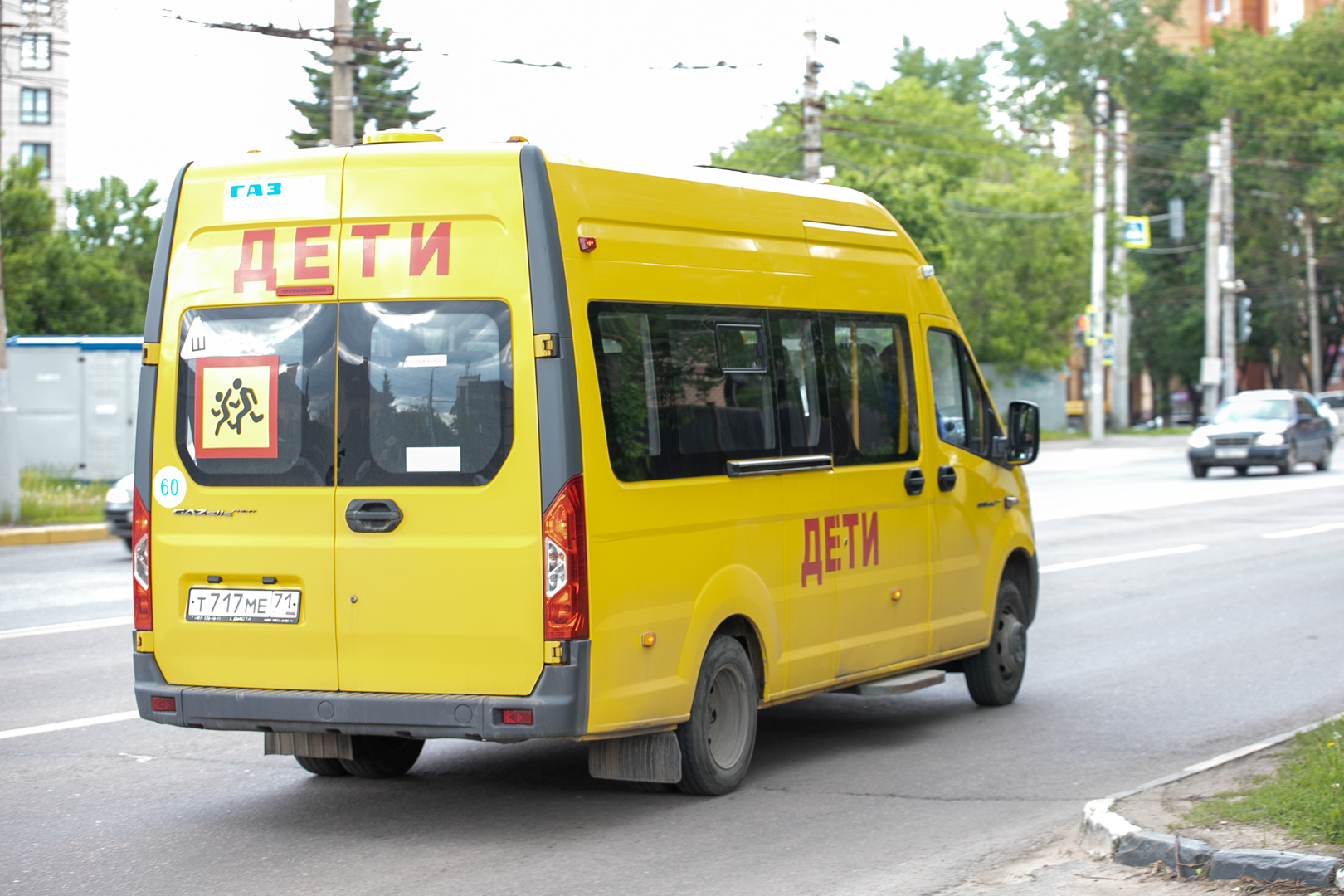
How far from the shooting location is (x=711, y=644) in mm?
6746

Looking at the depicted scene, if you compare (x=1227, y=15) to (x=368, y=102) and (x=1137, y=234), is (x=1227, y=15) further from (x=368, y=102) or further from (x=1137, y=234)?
(x=368, y=102)

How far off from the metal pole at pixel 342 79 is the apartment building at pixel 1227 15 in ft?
242

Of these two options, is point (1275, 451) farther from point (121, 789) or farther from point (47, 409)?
point (121, 789)

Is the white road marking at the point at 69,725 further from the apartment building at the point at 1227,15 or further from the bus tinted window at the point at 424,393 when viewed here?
the apartment building at the point at 1227,15

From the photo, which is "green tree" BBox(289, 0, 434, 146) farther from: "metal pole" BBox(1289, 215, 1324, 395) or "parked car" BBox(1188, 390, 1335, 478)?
"metal pole" BBox(1289, 215, 1324, 395)

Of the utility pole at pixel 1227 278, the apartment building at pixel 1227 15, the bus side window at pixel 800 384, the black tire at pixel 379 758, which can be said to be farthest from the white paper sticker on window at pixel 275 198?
the apartment building at pixel 1227 15

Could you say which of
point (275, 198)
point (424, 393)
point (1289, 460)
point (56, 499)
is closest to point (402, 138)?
point (275, 198)

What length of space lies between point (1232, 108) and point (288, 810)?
70.5 meters

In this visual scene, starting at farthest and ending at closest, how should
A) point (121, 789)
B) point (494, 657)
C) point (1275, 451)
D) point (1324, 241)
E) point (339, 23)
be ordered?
point (1324, 241) → point (1275, 451) → point (339, 23) → point (121, 789) → point (494, 657)

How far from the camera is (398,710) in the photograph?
6000 millimetres

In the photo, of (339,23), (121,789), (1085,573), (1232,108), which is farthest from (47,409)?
(1232,108)

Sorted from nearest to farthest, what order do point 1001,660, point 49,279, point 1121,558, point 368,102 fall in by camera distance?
point 1001,660, point 1121,558, point 368,102, point 49,279

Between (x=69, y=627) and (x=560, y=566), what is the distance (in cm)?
738

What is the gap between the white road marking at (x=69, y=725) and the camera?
8.20m
